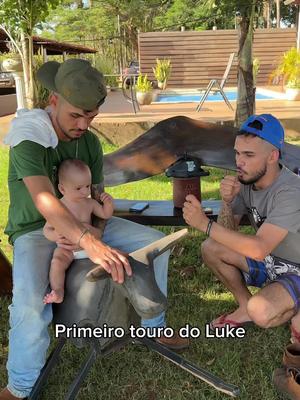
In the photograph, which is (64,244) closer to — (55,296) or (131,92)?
(55,296)

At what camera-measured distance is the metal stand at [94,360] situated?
7.04 feet

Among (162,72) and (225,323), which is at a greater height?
(162,72)

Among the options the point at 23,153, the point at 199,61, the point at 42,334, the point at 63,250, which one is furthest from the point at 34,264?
the point at 199,61

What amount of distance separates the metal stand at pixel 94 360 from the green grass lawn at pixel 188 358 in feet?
0.27

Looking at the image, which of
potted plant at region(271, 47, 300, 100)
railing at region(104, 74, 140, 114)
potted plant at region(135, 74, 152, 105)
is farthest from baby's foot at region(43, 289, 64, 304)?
potted plant at region(271, 47, 300, 100)

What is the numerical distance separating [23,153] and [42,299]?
660 millimetres

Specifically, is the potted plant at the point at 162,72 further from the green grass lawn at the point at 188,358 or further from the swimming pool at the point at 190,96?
the green grass lawn at the point at 188,358

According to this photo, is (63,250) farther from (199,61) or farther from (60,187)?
(199,61)

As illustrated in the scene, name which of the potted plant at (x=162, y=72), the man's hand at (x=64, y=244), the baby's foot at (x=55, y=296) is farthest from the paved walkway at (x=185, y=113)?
the baby's foot at (x=55, y=296)

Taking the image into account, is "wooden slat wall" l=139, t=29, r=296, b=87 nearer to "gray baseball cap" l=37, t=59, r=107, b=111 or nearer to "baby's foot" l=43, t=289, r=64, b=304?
"gray baseball cap" l=37, t=59, r=107, b=111

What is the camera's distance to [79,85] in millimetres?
2273

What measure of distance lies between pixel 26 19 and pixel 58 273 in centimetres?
613

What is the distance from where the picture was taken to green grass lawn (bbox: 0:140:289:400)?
2.39 metres

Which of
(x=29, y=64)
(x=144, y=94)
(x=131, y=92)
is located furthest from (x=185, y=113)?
(x=29, y=64)
